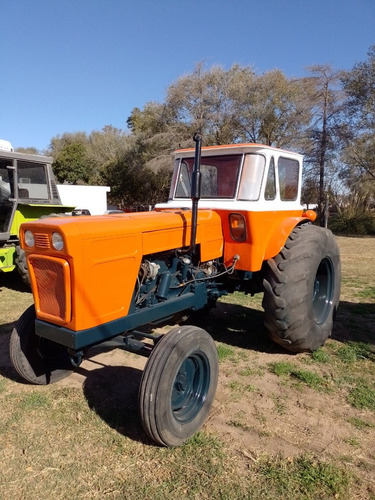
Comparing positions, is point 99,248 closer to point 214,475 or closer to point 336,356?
point 214,475

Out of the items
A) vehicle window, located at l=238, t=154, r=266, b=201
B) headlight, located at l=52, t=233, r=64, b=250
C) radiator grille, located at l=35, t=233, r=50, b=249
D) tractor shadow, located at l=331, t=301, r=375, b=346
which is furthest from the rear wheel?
tractor shadow, located at l=331, t=301, r=375, b=346

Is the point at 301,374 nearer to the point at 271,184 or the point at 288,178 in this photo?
the point at 271,184

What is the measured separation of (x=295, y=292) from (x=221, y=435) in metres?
1.47

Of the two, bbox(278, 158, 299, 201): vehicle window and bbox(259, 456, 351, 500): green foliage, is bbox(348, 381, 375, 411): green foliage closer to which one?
bbox(259, 456, 351, 500): green foliage

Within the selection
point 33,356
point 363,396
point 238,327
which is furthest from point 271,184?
point 33,356

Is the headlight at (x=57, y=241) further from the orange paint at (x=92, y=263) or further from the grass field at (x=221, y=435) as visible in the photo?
the grass field at (x=221, y=435)

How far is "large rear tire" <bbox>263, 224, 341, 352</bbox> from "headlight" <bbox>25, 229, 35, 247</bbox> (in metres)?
2.08

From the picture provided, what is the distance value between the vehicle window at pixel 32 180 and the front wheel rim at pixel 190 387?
509 cm

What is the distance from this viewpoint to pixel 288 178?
4328 mm

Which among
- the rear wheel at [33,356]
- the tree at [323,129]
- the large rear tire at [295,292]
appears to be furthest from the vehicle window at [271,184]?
the tree at [323,129]

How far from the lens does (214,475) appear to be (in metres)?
2.38

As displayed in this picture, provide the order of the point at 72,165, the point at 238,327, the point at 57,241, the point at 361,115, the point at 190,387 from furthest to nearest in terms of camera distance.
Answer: the point at 72,165 < the point at 361,115 < the point at 238,327 < the point at 190,387 < the point at 57,241

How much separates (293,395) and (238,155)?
88.3 inches

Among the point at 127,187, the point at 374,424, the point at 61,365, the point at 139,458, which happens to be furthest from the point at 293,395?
the point at 127,187
